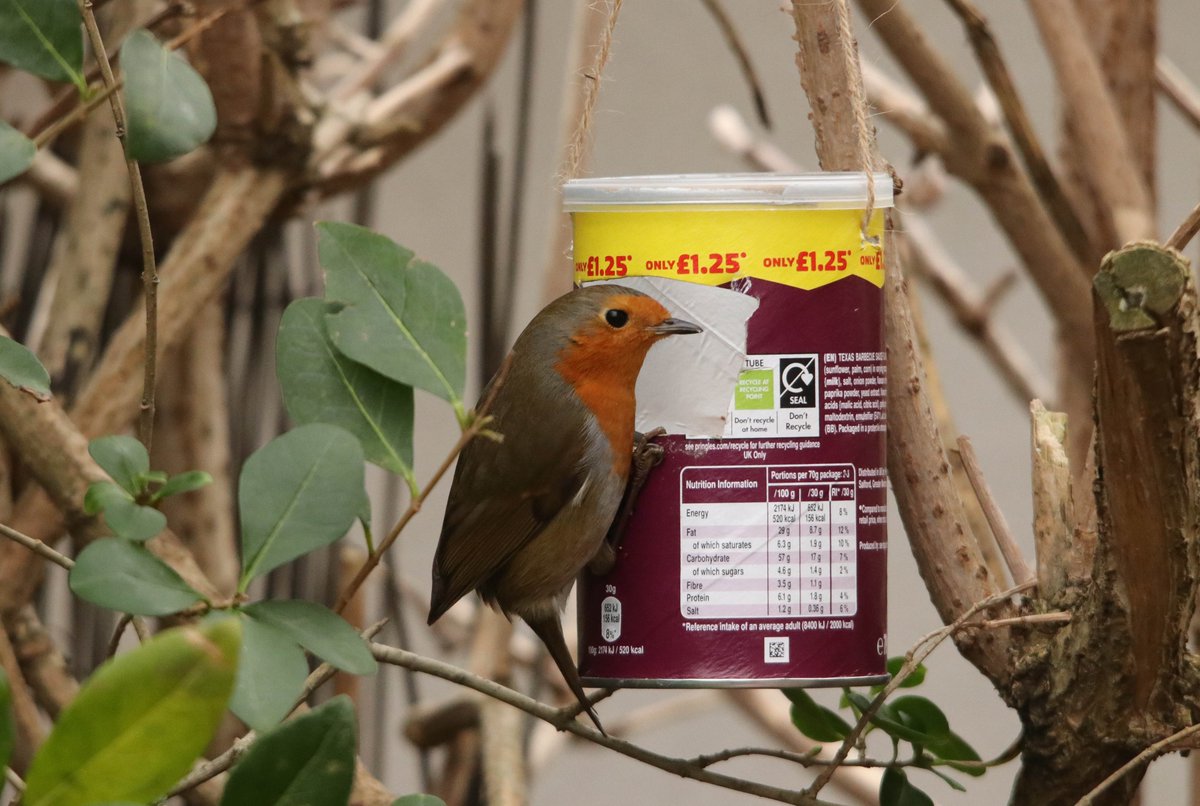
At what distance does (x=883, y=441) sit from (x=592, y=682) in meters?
0.21

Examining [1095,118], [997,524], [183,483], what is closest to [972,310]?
[1095,118]

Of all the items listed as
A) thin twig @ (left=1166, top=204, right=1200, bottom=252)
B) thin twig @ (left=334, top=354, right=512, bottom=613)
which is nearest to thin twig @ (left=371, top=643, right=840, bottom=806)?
thin twig @ (left=334, top=354, right=512, bottom=613)

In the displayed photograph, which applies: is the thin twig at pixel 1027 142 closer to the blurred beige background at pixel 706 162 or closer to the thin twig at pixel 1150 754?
the thin twig at pixel 1150 754

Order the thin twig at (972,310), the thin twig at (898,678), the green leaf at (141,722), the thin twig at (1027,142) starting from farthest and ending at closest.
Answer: the thin twig at (972,310)
the thin twig at (1027,142)
the thin twig at (898,678)
the green leaf at (141,722)

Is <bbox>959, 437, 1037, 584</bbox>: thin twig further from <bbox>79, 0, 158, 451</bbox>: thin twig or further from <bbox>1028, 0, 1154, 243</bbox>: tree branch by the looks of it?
<bbox>79, 0, 158, 451</bbox>: thin twig

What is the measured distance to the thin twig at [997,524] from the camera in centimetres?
83

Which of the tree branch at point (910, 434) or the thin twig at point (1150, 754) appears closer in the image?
the thin twig at point (1150, 754)

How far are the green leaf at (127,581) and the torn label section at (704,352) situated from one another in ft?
0.98

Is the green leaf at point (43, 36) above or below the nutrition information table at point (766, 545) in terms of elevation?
above

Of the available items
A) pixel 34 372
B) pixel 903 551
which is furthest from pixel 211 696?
pixel 903 551

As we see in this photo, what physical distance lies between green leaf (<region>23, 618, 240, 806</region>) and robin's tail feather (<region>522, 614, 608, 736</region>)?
1.23 feet

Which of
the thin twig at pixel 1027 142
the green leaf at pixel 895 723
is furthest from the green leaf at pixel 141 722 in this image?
the thin twig at pixel 1027 142

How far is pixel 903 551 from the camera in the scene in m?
2.40

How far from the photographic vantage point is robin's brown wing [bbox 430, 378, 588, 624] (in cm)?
77
